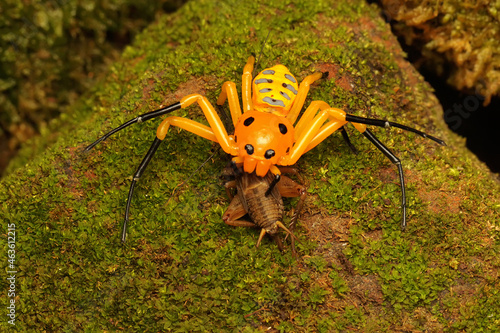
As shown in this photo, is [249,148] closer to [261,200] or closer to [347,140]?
[261,200]

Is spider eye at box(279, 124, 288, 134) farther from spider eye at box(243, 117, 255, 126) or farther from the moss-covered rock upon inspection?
the moss-covered rock

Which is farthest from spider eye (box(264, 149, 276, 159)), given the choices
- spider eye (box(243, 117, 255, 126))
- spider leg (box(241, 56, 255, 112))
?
spider leg (box(241, 56, 255, 112))

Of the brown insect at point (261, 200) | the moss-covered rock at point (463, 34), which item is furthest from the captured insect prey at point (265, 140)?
the moss-covered rock at point (463, 34)

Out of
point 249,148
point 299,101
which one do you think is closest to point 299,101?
point 299,101

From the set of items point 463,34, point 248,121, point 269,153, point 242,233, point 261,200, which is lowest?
point 242,233

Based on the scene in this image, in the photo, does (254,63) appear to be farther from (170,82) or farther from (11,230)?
(11,230)

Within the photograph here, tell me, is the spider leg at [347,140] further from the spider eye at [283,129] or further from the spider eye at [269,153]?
the spider eye at [269,153]

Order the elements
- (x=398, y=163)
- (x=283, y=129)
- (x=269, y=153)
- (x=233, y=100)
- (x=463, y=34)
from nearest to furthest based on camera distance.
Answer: (x=269, y=153), (x=283, y=129), (x=398, y=163), (x=233, y=100), (x=463, y=34)

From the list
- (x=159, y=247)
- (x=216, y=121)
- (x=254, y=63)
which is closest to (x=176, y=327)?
(x=159, y=247)
